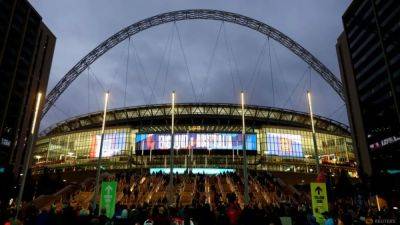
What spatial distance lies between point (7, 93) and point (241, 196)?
67866 mm

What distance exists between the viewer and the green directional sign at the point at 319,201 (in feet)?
55.9

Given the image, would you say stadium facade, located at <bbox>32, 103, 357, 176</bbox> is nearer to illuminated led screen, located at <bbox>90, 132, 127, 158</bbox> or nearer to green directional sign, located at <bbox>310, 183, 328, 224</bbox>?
illuminated led screen, located at <bbox>90, 132, 127, 158</bbox>

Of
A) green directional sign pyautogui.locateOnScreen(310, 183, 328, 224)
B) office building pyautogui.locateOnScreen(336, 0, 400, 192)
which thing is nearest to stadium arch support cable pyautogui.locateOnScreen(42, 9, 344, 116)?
office building pyautogui.locateOnScreen(336, 0, 400, 192)

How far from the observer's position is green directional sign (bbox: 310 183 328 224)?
17031 millimetres

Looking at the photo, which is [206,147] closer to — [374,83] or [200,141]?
[200,141]

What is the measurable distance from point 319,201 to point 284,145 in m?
77.0

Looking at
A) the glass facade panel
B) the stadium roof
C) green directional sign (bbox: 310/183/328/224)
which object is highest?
the stadium roof

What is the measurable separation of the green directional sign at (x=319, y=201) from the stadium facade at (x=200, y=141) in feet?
214

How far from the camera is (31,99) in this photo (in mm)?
94438

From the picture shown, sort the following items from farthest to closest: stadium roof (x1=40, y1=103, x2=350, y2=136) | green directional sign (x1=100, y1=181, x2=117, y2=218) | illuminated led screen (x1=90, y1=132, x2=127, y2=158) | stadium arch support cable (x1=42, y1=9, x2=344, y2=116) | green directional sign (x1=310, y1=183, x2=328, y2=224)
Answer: stadium roof (x1=40, y1=103, x2=350, y2=136), illuminated led screen (x1=90, y1=132, x2=127, y2=158), stadium arch support cable (x1=42, y1=9, x2=344, y2=116), green directional sign (x1=100, y1=181, x2=117, y2=218), green directional sign (x1=310, y1=183, x2=328, y2=224)

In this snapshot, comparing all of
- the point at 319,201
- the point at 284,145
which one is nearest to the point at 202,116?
the point at 284,145

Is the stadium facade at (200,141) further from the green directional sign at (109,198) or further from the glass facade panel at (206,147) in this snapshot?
the green directional sign at (109,198)

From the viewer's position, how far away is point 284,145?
Result: 92.3 metres

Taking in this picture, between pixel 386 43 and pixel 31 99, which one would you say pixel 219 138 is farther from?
pixel 31 99
